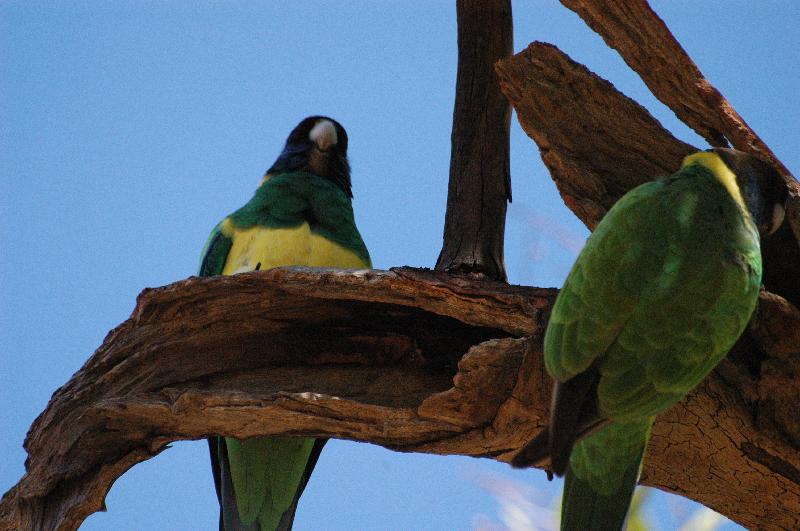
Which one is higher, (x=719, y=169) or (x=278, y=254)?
(x=278, y=254)

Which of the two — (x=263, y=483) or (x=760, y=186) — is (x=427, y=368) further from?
(x=760, y=186)

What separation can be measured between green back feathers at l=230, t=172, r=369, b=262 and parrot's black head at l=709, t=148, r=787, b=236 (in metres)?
1.33

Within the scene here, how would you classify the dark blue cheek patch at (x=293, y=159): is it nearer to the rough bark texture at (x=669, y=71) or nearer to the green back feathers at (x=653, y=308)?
the rough bark texture at (x=669, y=71)

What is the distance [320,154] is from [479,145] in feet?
2.50

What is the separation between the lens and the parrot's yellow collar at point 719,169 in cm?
245

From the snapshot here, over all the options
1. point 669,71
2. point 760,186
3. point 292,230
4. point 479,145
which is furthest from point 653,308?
point 292,230

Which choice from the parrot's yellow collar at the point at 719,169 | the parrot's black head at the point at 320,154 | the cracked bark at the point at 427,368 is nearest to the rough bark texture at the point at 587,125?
the cracked bark at the point at 427,368

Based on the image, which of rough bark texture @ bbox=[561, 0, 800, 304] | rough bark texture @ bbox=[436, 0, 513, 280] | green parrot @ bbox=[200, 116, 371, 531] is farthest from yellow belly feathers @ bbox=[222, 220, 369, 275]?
rough bark texture @ bbox=[561, 0, 800, 304]

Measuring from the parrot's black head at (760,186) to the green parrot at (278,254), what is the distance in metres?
1.34

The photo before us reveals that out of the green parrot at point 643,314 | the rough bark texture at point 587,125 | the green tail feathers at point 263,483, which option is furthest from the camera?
the green tail feathers at point 263,483

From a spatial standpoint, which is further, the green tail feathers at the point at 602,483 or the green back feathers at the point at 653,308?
the green tail feathers at the point at 602,483

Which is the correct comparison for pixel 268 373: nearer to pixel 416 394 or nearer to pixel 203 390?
pixel 203 390

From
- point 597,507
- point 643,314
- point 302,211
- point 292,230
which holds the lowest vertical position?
point 597,507

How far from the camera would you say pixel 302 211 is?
11.2 feet
